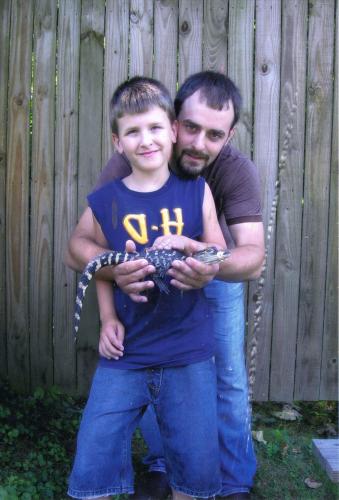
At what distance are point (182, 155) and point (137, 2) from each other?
1.78 meters

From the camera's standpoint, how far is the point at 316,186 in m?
4.41

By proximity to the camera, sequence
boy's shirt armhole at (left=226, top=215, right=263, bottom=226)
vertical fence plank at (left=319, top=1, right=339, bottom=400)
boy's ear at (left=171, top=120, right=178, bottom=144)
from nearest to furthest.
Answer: boy's ear at (left=171, top=120, right=178, bottom=144), boy's shirt armhole at (left=226, top=215, right=263, bottom=226), vertical fence plank at (left=319, top=1, right=339, bottom=400)

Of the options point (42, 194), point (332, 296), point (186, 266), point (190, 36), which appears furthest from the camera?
point (332, 296)

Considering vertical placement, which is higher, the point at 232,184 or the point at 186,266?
the point at 232,184

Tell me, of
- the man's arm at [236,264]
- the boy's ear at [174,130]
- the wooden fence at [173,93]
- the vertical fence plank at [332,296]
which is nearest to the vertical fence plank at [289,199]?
the wooden fence at [173,93]

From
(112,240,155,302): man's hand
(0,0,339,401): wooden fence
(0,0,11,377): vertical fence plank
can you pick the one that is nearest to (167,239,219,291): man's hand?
(112,240,155,302): man's hand

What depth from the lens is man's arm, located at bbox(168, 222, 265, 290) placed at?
255 centimetres

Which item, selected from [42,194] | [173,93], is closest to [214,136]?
[173,93]

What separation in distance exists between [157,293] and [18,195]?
199 centimetres

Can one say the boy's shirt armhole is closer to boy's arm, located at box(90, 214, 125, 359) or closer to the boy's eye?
the boy's eye

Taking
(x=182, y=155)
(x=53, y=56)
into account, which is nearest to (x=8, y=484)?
(x=182, y=155)

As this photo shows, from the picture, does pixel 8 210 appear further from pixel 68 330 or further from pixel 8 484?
pixel 8 484

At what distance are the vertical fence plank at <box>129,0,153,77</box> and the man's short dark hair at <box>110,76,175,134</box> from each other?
1492 millimetres

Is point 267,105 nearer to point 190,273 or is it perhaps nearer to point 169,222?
point 169,222
